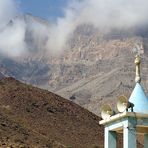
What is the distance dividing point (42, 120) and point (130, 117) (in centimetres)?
6700

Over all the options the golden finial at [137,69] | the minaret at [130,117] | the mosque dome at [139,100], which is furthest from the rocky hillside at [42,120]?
the mosque dome at [139,100]

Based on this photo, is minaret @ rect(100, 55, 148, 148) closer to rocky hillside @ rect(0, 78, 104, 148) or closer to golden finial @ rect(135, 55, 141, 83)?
golden finial @ rect(135, 55, 141, 83)

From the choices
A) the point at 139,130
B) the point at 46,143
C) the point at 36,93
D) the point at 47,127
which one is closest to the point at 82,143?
the point at 47,127

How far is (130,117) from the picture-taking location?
11406 mm

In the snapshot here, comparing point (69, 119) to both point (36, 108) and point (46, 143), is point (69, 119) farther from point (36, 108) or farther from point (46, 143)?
point (46, 143)

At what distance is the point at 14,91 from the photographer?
84.6 m

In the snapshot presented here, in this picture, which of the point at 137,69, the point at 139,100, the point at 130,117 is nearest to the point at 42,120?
the point at 137,69

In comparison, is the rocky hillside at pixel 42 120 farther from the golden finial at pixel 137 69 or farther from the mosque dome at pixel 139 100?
the mosque dome at pixel 139 100

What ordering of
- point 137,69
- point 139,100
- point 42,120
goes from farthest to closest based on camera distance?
1. point 42,120
2. point 137,69
3. point 139,100

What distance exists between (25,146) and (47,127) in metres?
20.3

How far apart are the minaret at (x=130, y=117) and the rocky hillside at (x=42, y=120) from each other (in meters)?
46.9

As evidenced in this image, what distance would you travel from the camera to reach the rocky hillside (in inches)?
2534

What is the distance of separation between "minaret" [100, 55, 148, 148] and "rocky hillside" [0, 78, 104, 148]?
4687cm

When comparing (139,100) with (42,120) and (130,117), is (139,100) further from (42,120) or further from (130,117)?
(42,120)
